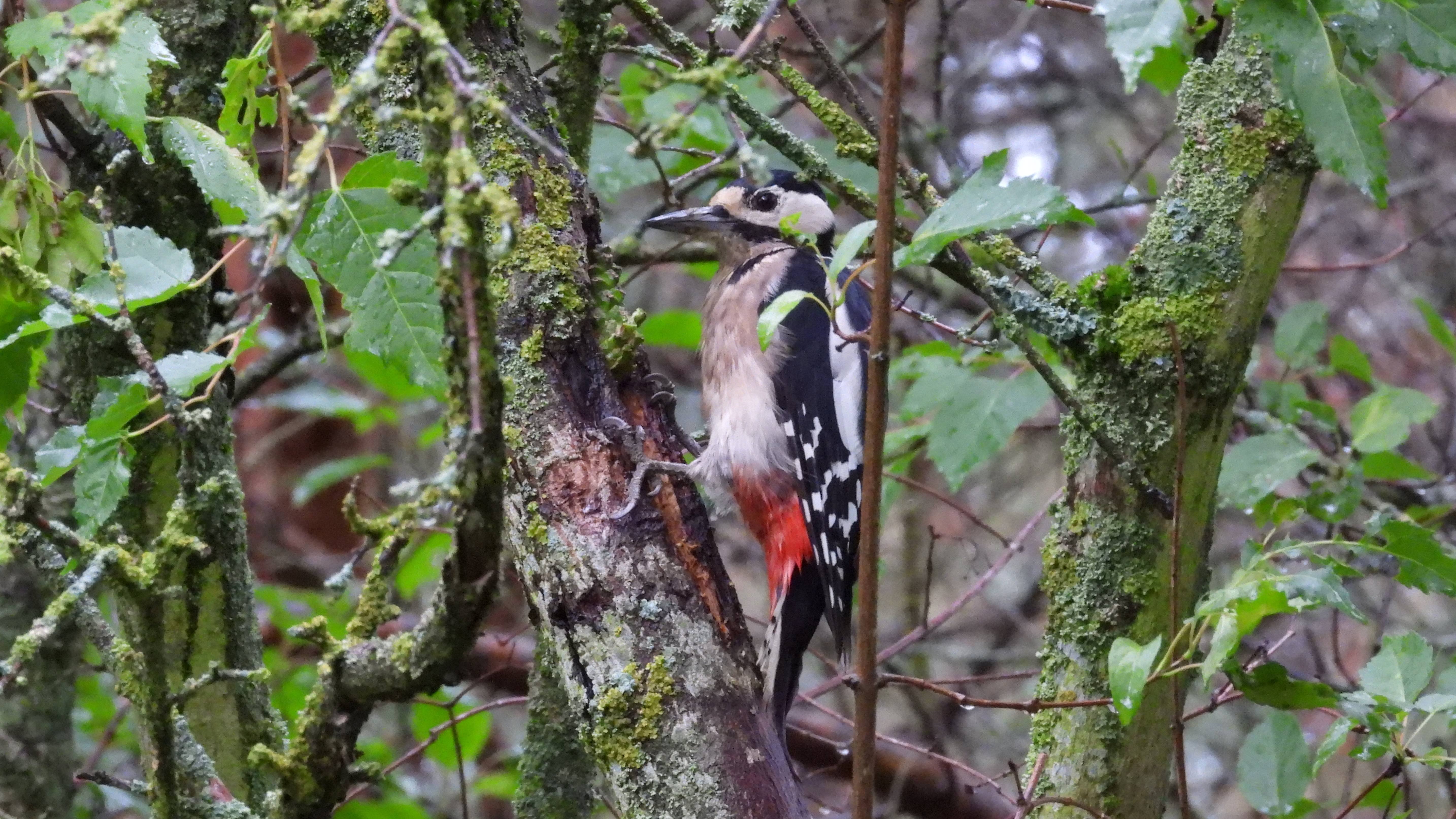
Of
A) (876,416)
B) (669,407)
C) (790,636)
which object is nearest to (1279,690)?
(876,416)

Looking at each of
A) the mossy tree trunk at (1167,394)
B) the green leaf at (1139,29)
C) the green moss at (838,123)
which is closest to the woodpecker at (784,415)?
the green moss at (838,123)

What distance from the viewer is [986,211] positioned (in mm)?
1283

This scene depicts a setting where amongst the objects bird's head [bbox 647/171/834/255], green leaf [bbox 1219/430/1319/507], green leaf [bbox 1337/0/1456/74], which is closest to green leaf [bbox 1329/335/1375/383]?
green leaf [bbox 1219/430/1319/507]

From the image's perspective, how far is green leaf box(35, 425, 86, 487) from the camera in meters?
1.57

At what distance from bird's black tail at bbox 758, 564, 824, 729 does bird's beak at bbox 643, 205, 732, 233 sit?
34.4 inches

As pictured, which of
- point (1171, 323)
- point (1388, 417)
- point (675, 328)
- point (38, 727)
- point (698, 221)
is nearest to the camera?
point (1171, 323)

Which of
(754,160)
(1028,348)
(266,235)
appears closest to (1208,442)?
(1028,348)

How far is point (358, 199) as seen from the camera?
1617 mm

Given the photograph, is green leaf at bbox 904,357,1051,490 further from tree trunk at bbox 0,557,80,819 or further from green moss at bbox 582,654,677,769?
tree trunk at bbox 0,557,80,819

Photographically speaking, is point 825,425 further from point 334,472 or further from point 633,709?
point 334,472

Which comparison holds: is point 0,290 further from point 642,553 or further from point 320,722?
point 642,553

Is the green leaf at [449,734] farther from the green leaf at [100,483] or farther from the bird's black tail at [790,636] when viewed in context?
the green leaf at [100,483]

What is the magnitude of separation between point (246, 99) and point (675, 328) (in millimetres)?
1574

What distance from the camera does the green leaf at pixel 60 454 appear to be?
157 cm
